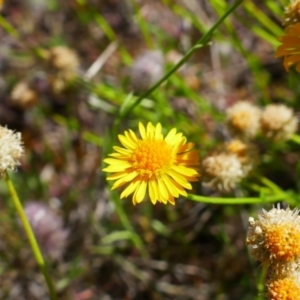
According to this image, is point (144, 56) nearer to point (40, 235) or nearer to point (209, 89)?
point (209, 89)

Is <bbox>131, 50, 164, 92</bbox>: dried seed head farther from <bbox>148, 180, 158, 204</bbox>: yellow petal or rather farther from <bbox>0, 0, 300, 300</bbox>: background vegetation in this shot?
<bbox>148, 180, 158, 204</bbox>: yellow petal

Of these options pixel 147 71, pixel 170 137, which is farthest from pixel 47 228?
pixel 170 137

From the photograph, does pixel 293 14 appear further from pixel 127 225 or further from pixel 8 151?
pixel 127 225

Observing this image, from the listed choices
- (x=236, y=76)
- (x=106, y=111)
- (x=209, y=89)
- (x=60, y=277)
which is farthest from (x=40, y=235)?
(x=236, y=76)

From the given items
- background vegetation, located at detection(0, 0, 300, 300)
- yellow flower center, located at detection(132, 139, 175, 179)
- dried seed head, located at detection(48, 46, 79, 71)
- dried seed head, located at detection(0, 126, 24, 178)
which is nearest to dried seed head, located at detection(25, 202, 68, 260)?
background vegetation, located at detection(0, 0, 300, 300)

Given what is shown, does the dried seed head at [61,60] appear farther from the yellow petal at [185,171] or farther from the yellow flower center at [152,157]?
the yellow petal at [185,171]
